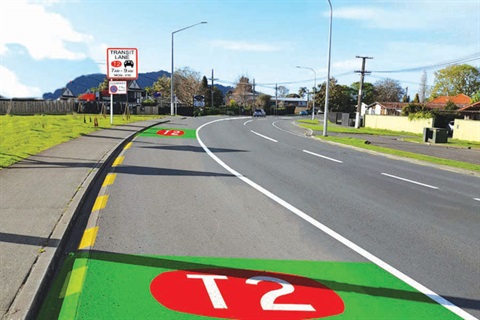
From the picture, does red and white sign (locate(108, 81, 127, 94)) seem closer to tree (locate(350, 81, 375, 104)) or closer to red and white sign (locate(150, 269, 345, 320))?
red and white sign (locate(150, 269, 345, 320))

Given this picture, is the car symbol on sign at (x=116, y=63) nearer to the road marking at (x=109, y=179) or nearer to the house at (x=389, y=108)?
the road marking at (x=109, y=179)

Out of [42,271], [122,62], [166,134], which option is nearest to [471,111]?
[166,134]

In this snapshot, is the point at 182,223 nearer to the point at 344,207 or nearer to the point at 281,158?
the point at 344,207

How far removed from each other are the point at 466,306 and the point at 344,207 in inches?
153

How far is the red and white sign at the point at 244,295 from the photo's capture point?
13.0 ft

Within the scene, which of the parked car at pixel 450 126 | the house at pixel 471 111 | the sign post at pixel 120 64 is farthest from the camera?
the house at pixel 471 111

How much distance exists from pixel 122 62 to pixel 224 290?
84.9 ft

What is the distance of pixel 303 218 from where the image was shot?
283 inches

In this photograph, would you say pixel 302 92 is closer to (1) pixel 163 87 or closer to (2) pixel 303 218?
(1) pixel 163 87

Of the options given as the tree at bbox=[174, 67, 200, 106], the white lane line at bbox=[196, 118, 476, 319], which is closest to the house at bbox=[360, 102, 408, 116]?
the tree at bbox=[174, 67, 200, 106]

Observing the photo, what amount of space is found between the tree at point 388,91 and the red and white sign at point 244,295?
4865 inches

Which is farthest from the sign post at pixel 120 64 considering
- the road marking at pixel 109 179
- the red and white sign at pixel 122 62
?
the road marking at pixel 109 179

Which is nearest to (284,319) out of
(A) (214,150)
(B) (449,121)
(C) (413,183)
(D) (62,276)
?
(D) (62,276)

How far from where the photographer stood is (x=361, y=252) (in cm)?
568
